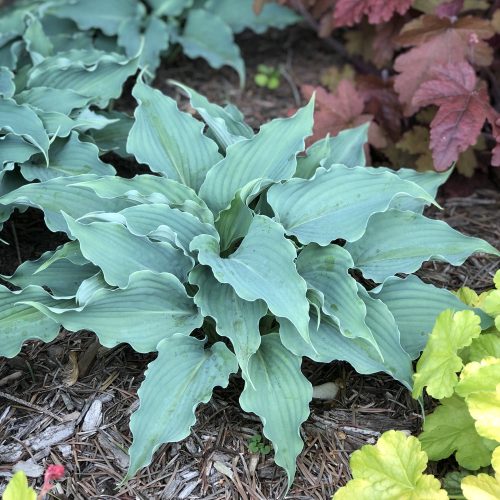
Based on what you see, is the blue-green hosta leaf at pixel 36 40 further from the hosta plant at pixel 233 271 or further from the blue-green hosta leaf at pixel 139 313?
the blue-green hosta leaf at pixel 139 313

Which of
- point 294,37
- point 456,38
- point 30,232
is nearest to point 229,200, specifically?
point 30,232

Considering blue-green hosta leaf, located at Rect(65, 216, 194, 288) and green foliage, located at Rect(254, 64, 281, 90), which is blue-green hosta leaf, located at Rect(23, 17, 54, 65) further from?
blue-green hosta leaf, located at Rect(65, 216, 194, 288)

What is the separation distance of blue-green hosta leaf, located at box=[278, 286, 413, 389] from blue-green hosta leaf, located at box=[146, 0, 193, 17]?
6.70ft

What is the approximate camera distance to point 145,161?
2529 millimetres

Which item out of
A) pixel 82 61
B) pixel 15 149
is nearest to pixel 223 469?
pixel 15 149

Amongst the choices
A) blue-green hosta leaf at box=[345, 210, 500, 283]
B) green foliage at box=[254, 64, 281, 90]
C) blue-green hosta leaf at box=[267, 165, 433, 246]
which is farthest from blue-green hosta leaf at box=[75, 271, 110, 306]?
green foliage at box=[254, 64, 281, 90]

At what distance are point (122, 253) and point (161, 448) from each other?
1.97ft

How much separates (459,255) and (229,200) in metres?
0.78

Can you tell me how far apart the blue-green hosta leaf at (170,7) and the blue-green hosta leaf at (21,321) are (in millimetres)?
1937

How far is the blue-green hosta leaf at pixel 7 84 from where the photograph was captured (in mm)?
2746

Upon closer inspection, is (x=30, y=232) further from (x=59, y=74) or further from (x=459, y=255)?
(x=459, y=255)

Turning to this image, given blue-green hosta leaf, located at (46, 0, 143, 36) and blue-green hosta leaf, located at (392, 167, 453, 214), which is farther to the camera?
blue-green hosta leaf, located at (46, 0, 143, 36)

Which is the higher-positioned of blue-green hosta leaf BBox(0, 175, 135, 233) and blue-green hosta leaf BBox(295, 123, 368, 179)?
blue-green hosta leaf BBox(295, 123, 368, 179)

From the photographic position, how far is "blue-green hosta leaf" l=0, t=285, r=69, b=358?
2.18m
